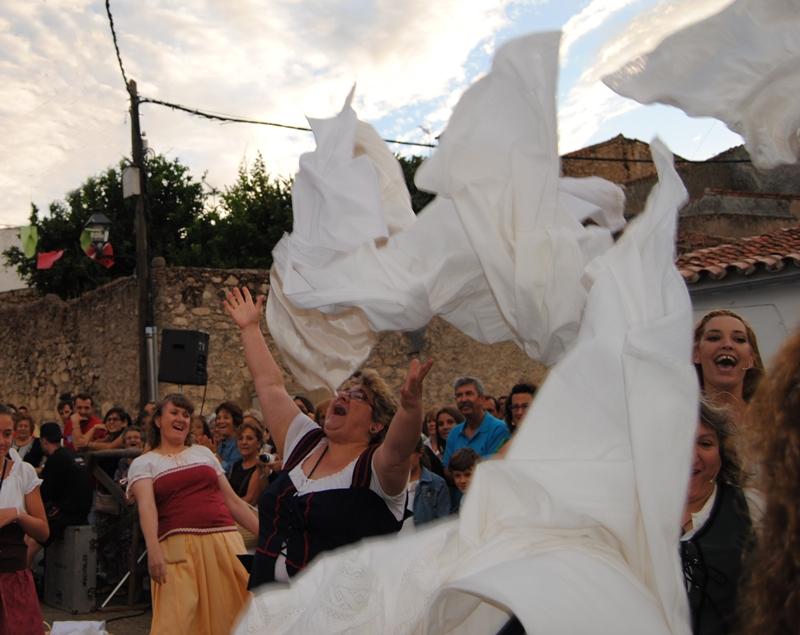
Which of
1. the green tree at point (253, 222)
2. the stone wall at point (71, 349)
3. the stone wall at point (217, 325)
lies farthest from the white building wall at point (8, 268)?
the stone wall at point (217, 325)

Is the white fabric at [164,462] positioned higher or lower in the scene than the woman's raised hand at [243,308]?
lower

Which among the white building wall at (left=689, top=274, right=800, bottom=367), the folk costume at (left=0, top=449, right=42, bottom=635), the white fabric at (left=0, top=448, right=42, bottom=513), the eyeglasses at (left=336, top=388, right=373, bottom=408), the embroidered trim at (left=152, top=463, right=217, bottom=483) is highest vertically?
the white building wall at (left=689, top=274, right=800, bottom=367)

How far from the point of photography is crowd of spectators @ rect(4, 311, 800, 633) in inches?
81.0

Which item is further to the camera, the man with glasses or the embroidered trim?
the man with glasses

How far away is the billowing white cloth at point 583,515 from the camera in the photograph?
1490 millimetres

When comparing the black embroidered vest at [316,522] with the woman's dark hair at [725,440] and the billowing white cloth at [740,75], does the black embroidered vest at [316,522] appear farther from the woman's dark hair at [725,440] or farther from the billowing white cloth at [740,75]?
the billowing white cloth at [740,75]

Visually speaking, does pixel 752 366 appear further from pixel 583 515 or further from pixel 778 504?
pixel 778 504

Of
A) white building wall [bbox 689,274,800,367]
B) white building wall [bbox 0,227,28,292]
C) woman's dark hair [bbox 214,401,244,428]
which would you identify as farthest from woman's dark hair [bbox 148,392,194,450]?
white building wall [bbox 0,227,28,292]

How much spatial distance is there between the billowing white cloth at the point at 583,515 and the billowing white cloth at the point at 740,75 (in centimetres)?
16

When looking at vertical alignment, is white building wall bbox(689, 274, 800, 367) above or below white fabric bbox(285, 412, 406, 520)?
above

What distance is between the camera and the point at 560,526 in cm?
166

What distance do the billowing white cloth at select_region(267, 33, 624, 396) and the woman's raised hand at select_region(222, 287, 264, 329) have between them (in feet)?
1.44

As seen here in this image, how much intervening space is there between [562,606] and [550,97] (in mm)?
1339

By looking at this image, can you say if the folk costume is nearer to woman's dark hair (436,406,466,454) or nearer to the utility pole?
woman's dark hair (436,406,466,454)
